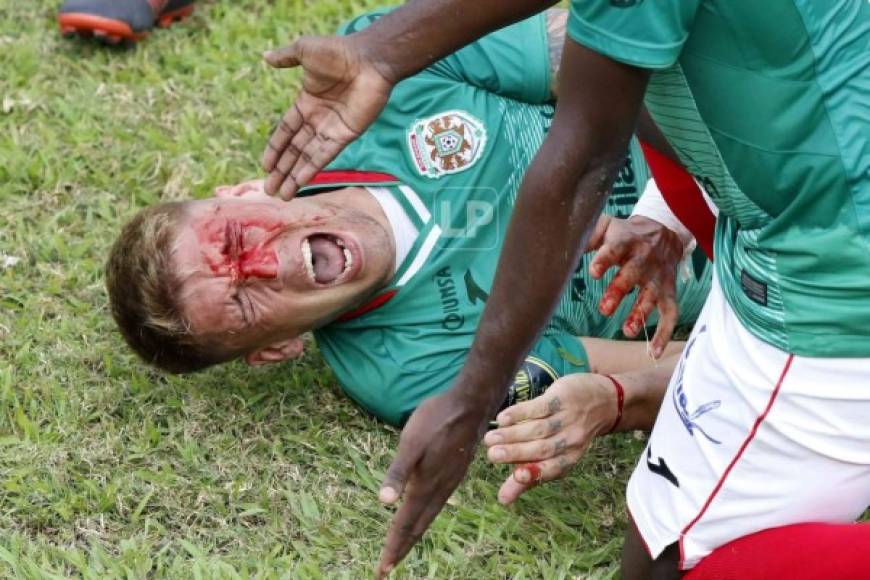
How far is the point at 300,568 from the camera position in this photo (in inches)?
122

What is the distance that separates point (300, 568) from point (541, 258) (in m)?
1.16

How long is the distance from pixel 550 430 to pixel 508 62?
1.25 m

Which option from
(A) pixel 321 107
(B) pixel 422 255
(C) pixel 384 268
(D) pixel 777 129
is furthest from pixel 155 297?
(D) pixel 777 129

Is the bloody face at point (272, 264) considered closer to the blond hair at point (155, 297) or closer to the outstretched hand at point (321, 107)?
the blond hair at point (155, 297)

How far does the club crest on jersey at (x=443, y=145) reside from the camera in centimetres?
374

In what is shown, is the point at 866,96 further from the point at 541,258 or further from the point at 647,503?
the point at 647,503

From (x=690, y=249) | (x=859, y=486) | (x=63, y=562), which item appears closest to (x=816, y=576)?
(x=859, y=486)

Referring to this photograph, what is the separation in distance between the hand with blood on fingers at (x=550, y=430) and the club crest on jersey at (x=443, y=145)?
76cm

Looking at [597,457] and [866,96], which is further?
Answer: [597,457]

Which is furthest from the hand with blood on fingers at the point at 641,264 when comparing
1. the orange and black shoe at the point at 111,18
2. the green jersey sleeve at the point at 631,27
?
the orange and black shoe at the point at 111,18

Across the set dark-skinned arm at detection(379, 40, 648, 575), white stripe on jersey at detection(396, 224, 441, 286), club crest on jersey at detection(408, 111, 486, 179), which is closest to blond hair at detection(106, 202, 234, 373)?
white stripe on jersey at detection(396, 224, 441, 286)

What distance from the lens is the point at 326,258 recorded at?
12.0ft

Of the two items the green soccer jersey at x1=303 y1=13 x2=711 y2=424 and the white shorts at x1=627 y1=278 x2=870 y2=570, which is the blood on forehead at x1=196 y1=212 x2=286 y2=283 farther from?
the white shorts at x1=627 y1=278 x2=870 y2=570

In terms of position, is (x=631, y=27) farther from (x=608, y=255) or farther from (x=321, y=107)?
(x=608, y=255)
